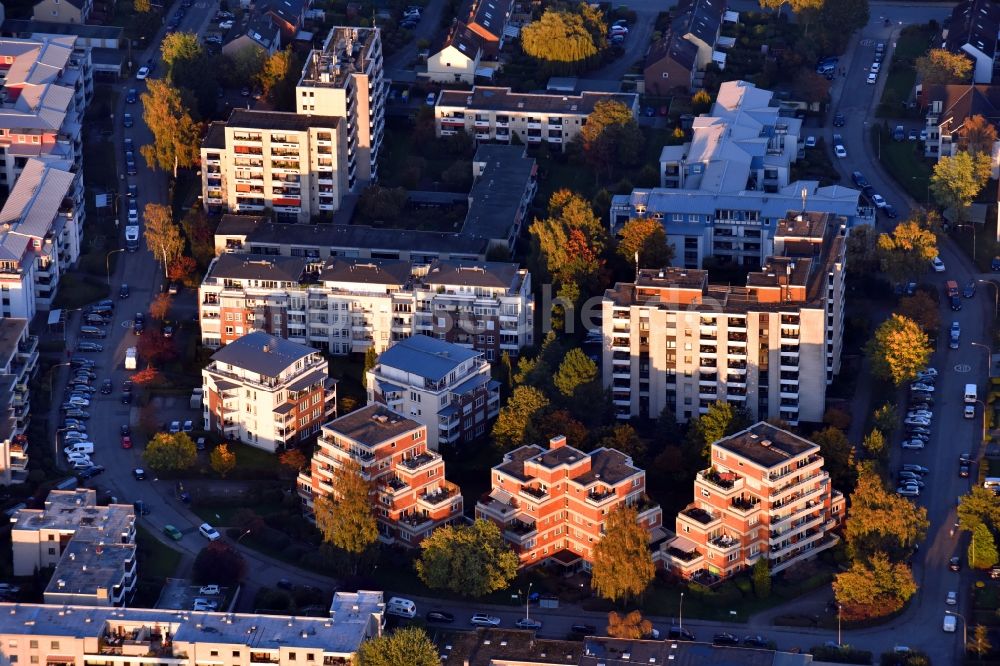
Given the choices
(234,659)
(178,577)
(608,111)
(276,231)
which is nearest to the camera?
(234,659)

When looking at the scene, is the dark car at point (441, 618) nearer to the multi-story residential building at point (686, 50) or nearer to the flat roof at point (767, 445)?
the flat roof at point (767, 445)

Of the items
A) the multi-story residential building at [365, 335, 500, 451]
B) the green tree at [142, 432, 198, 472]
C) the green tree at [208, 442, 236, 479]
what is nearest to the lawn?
the multi-story residential building at [365, 335, 500, 451]

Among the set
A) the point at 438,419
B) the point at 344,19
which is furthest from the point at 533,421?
the point at 344,19

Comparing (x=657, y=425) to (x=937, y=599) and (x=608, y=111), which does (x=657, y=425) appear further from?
(x=608, y=111)

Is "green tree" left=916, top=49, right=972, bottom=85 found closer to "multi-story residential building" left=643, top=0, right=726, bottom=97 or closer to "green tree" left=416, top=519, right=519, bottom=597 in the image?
"multi-story residential building" left=643, top=0, right=726, bottom=97

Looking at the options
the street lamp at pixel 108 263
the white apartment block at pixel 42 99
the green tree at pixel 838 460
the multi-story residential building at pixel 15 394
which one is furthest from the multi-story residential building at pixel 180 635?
the white apartment block at pixel 42 99

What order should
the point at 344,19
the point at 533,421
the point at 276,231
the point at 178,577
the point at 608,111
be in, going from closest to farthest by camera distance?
the point at 178,577 < the point at 533,421 < the point at 276,231 < the point at 608,111 < the point at 344,19

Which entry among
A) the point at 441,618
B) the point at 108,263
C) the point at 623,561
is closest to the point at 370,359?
the point at 108,263
